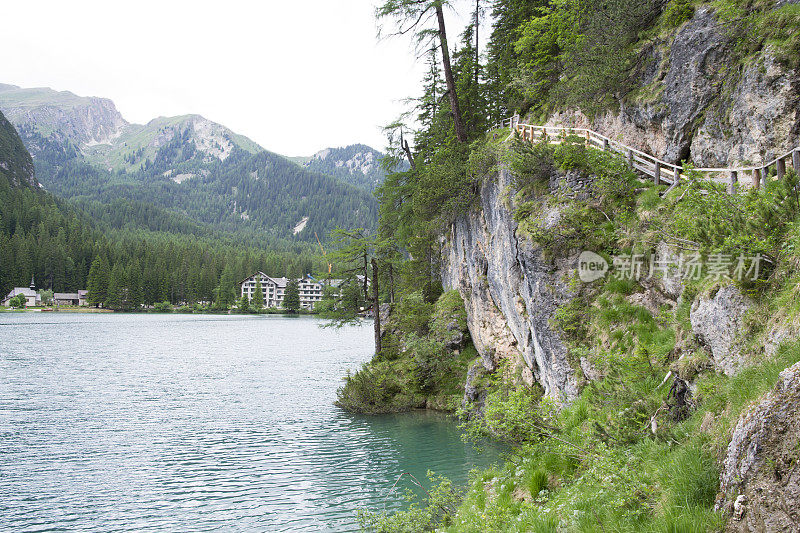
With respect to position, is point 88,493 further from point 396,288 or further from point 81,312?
point 81,312

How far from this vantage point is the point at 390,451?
729 inches

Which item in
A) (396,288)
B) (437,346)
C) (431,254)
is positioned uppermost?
(431,254)

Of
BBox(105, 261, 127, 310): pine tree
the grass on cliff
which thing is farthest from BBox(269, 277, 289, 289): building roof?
the grass on cliff

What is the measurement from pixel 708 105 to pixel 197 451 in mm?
21458

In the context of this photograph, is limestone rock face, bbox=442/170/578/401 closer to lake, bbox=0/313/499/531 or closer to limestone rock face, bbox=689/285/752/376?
lake, bbox=0/313/499/531

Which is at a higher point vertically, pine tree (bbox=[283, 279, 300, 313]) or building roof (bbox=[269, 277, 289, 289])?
building roof (bbox=[269, 277, 289, 289])

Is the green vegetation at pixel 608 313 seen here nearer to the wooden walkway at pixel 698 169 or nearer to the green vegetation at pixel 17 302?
the wooden walkway at pixel 698 169

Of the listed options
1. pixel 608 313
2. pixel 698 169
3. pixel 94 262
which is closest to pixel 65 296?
pixel 94 262

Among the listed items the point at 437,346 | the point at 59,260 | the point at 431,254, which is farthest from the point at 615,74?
the point at 59,260

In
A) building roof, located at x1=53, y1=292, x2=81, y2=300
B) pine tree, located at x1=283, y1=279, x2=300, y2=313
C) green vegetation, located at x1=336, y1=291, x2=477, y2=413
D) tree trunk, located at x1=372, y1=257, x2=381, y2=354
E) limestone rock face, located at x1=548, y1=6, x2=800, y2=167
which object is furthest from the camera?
pine tree, located at x1=283, y1=279, x2=300, y2=313

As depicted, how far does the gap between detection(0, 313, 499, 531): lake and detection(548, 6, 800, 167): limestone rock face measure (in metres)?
12.2

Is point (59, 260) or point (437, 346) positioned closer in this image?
point (437, 346)

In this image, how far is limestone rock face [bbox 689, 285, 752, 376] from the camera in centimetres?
678

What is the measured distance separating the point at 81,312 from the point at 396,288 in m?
118
